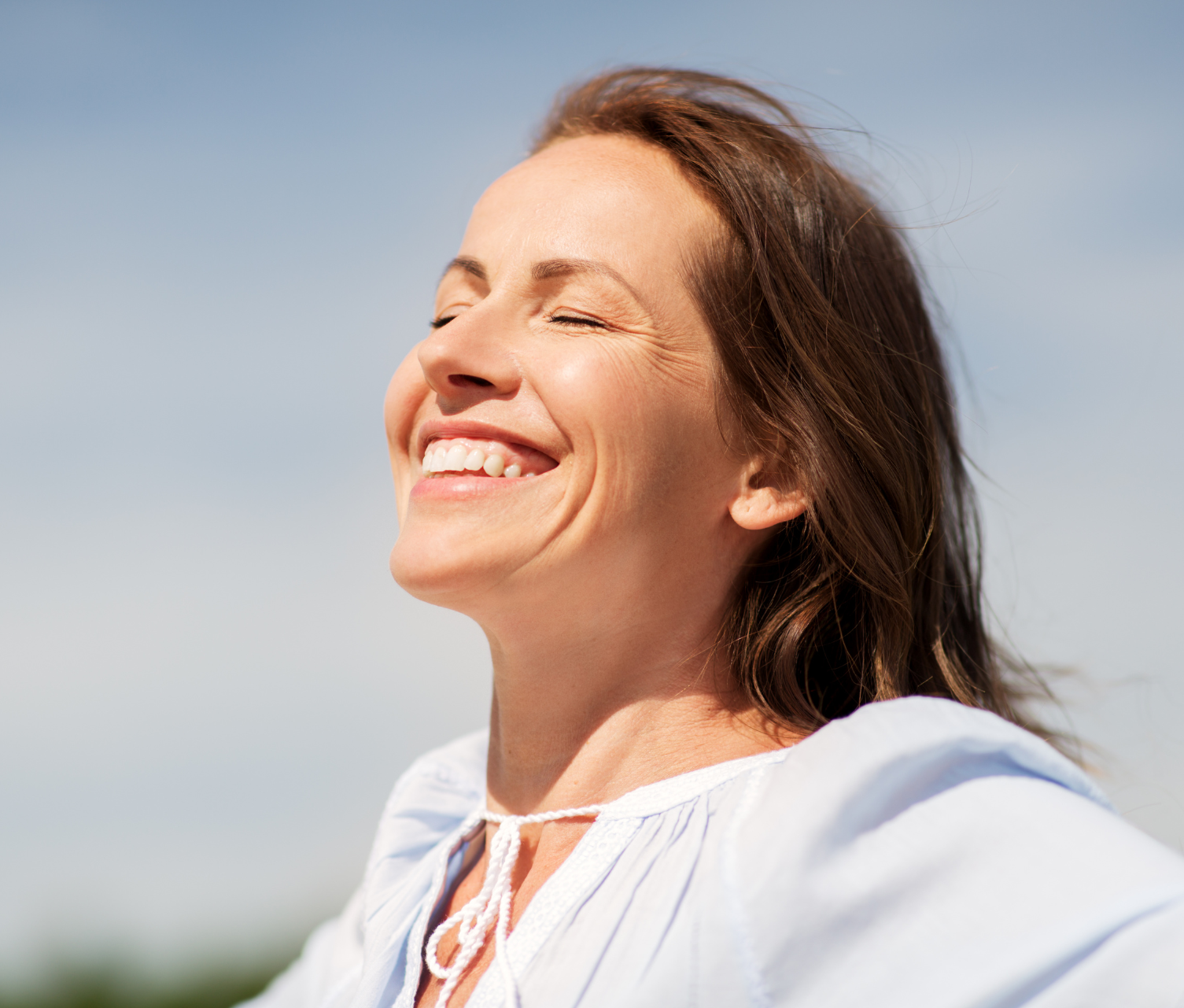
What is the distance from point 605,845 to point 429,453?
0.87m

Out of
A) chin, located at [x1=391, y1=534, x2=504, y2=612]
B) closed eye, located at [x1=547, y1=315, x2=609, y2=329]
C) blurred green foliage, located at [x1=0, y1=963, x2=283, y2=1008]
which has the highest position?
closed eye, located at [x1=547, y1=315, x2=609, y2=329]

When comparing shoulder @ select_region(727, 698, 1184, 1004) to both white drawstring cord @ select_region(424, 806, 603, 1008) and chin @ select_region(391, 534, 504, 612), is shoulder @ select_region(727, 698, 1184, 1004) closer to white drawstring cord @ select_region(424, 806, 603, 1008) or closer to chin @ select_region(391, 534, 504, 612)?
white drawstring cord @ select_region(424, 806, 603, 1008)

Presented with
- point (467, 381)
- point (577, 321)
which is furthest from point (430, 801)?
point (577, 321)

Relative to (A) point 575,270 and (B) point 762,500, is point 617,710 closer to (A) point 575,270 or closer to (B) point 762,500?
(B) point 762,500

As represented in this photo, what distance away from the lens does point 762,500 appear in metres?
2.10

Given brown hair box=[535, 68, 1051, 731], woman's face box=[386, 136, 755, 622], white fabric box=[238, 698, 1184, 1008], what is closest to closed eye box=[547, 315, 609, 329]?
woman's face box=[386, 136, 755, 622]

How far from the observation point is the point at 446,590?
195cm

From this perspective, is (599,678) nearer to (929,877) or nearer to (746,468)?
(746,468)

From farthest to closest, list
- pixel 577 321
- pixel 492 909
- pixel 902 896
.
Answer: pixel 577 321 → pixel 492 909 → pixel 902 896

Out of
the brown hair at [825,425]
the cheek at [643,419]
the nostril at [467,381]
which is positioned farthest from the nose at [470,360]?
the brown hair at [825,425]

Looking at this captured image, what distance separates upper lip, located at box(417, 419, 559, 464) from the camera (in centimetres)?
197

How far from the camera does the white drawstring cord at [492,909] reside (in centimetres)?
185

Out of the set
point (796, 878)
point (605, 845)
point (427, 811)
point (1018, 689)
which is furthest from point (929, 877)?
point (427, 811)

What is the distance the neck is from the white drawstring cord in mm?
61
